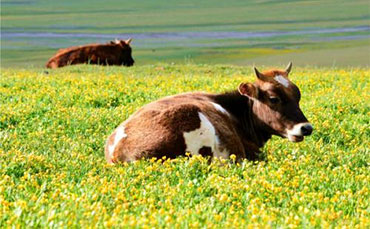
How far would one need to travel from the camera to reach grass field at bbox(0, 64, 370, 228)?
709cm

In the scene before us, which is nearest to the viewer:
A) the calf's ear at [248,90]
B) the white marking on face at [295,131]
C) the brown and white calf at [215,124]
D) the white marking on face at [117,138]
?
the brown and white calf at [215,124]

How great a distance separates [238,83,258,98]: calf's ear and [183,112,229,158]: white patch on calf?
1.12 meters

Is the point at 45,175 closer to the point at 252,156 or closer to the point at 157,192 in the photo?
the point at 157,192

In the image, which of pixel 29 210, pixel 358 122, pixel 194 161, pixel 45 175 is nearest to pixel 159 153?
pixel 194 161

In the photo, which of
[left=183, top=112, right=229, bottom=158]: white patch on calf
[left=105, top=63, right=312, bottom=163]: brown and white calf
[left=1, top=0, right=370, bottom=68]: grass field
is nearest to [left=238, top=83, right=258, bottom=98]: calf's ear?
[left=105, top=63, right=312, bottom=163]: brown and white calf

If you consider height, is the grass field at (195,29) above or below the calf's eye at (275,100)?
below

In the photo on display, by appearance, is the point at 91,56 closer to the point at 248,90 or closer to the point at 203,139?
the point at 248,90

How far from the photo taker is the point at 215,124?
11.1 meters

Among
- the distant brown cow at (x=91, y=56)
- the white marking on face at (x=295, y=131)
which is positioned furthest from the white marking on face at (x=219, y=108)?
the distant brown cow at (x=91, y=56)

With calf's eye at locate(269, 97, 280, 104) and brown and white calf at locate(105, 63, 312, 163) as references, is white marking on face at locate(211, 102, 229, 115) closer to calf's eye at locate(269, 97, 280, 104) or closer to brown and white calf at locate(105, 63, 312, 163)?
brown and white calf at locate(105, 63, 312, 163)

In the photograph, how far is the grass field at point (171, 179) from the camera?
23.3 ft

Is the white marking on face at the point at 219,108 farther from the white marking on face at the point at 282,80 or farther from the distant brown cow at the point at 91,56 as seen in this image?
the distant brown cow at the point at 91,56

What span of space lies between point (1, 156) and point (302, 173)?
3.87 m

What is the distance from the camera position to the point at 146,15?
407 feet
